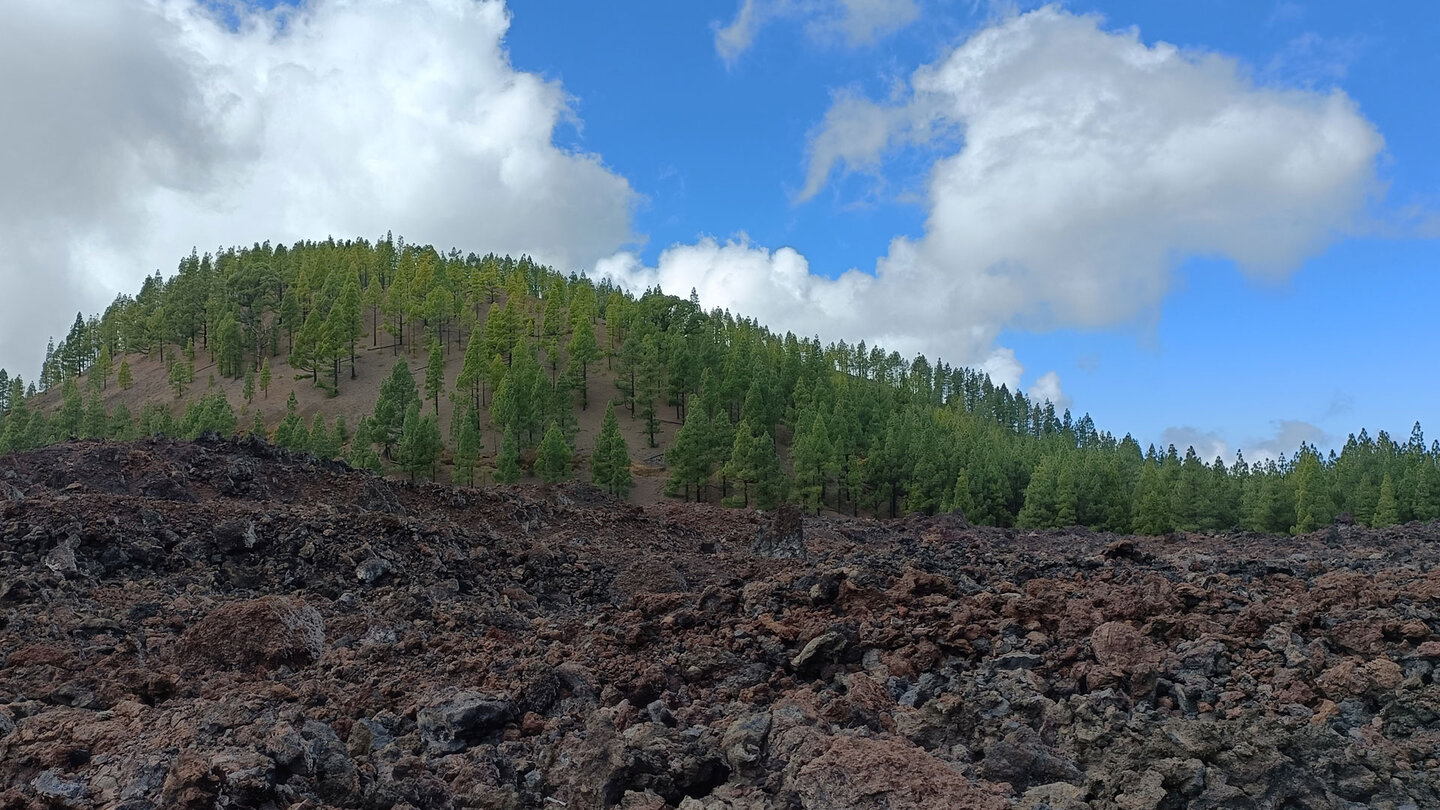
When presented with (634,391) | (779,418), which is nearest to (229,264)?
(634,391)

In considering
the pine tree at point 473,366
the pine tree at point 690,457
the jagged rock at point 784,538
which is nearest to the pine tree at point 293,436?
the pine tree at point 473,366

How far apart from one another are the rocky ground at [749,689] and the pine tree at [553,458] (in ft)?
162

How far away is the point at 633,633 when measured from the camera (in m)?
11.2

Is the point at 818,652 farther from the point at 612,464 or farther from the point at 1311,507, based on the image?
the point at 1311,507

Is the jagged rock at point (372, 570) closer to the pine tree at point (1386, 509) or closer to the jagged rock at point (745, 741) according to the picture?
the jagged rock at point (745, 741)

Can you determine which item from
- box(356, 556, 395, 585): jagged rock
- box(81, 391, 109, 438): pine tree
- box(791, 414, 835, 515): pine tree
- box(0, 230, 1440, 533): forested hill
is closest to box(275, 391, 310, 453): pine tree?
box(0, 230, 1440, 533): forested hill

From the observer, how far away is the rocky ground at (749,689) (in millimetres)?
6625

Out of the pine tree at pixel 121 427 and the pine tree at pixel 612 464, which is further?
the pine tree at pixel 121 427

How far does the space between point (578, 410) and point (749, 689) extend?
284ft

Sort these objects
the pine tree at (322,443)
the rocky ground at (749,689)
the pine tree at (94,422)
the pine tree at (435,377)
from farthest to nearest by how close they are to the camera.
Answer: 1. the pine tree at (435,377)
2. the pine tree at (94,422)
3. the pine tree at (322,443)
4. the rocky ground at (749,689)

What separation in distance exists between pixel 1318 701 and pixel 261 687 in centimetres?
1054

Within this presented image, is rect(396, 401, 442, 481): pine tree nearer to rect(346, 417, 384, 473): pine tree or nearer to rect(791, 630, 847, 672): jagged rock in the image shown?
rect(346, 417, 384, 473): pine tree

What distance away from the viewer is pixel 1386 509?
66688mm

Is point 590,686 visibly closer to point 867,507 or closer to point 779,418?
point 867,507
